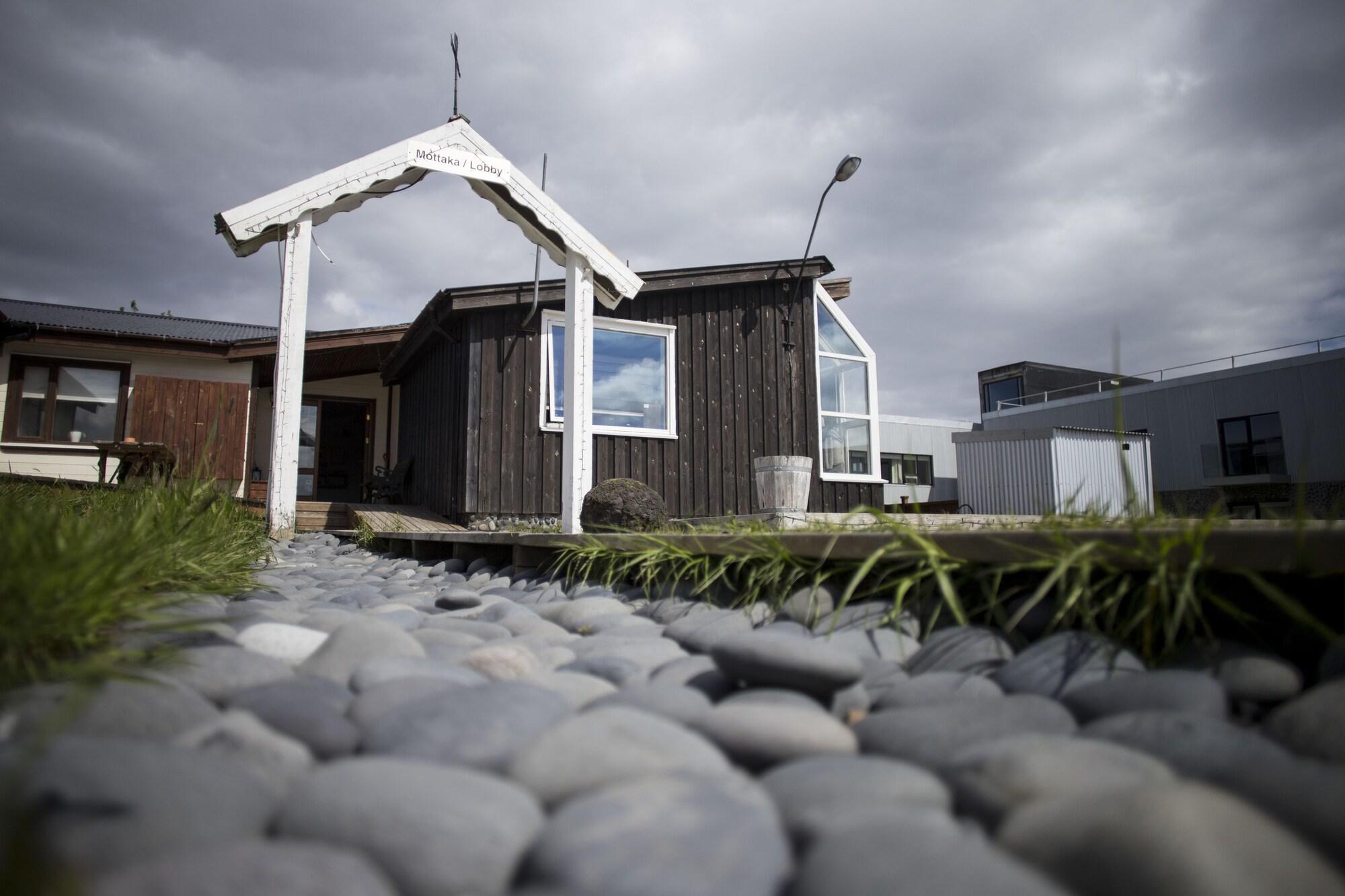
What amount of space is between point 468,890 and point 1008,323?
42.7 metres

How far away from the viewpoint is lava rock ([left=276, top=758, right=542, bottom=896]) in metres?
0.74

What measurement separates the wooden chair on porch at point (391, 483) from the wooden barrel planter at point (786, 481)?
5888mm

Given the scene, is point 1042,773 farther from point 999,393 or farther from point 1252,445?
point 999,393

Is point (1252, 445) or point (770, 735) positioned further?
point (1252, 445)

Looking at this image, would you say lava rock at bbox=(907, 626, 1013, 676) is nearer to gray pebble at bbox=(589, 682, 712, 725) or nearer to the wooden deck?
gray pebble at bbox=(589, 682, 712, 725)

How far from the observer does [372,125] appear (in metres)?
10.1

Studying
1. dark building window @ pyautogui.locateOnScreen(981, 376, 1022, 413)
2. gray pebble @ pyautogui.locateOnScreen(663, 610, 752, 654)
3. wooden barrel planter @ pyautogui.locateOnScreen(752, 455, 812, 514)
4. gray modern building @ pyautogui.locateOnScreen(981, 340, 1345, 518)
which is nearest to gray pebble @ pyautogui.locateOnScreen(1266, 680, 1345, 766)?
gray pebble @ pyautogui.locateOnScreen(663, 610, 752, 654)

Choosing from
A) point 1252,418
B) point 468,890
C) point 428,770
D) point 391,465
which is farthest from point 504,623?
point 1252,418

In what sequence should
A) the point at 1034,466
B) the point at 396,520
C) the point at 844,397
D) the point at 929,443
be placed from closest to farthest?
the point at 396,520 < the point at 844,397 < the point at 1034,466 < the point at 929,443

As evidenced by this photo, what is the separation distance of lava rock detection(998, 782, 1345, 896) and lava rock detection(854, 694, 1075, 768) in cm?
33

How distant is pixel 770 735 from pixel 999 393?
27.3m

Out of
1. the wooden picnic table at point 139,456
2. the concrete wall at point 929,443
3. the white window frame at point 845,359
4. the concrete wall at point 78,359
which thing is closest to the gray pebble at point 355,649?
the white window frame at point 845,359

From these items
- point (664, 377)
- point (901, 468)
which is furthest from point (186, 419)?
point (901, 468)

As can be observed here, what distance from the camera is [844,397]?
29.8 feet
